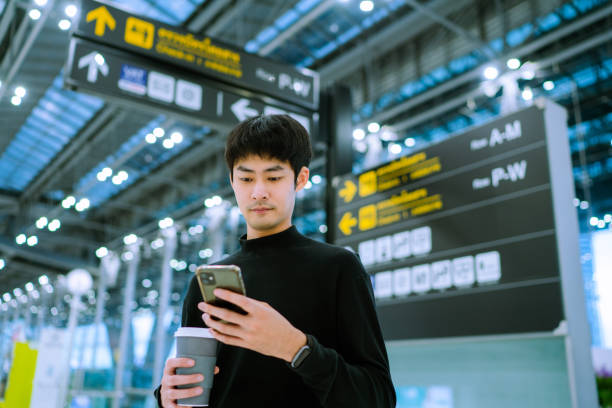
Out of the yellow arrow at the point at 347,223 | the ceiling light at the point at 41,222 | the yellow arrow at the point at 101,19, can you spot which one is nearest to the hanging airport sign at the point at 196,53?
the yellow arrow at the point at 101,19

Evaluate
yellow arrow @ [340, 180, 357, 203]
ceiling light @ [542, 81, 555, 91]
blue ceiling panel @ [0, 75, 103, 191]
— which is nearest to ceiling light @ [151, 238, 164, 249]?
blue ceiling panel @ [0, 75, 103, 191]

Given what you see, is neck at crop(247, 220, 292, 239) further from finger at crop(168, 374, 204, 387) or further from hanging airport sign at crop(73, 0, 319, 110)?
hanging airport sign at crop(73, 0, 319, 110)

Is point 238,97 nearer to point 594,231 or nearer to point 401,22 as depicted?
point 401,22

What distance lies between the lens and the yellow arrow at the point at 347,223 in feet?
14.7

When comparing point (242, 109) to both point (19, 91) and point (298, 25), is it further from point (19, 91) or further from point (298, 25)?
point (19, 91)

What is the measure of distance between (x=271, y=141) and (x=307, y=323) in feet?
1.31

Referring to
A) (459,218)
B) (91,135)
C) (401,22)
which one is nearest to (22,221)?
(91,135)

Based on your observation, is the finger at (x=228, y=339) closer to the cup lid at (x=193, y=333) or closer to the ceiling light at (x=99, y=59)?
the cup lid at (x=193, y=333)

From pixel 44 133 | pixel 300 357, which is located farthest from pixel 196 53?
pixel 44 133

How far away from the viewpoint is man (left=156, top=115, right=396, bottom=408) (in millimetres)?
1075

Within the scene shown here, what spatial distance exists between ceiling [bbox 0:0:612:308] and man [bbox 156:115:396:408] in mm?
3851

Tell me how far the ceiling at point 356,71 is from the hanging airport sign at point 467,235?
9.60ft

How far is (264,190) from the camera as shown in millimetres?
1246

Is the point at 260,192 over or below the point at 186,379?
over
